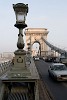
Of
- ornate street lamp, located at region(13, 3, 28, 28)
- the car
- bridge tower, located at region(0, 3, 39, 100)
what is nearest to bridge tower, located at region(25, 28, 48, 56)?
the car

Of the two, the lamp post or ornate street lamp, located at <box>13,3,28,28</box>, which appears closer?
the lamp post

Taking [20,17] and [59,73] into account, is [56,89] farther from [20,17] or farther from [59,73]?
[20,17]

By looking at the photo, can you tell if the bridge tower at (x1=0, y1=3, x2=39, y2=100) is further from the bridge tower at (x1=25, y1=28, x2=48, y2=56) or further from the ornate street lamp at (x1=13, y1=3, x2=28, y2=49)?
the bridge tower at (x1=25, y1=28, x2=48, y2=56)

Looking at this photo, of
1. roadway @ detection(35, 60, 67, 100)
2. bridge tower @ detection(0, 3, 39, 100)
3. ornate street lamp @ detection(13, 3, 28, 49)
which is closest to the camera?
bridge tower @ detection(0, 3, 39, 100)

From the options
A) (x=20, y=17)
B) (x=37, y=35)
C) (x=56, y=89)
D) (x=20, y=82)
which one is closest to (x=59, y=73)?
(x=56, y=89)

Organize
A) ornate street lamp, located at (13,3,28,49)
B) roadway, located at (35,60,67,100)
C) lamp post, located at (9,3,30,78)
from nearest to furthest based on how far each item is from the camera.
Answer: lamp post, located at (9,3,30,78)
ornate street lamp, located at (13,3,28,49)
roadway, located at (35,60,67,100)

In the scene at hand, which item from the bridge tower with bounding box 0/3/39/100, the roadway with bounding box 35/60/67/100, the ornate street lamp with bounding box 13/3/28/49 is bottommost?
the roadway with bounding box 35/60/67/100

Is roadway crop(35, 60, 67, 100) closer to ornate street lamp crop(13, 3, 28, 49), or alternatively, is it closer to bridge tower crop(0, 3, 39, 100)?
bridge tower crop(0, 3, 39, 100)

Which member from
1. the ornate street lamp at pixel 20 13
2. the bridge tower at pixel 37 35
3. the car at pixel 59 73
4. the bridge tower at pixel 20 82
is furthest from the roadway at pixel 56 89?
the bridge tower at pixel 37 35

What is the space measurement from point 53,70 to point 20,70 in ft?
42.6

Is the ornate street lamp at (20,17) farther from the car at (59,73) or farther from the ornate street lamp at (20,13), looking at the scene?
the car at (59,73)


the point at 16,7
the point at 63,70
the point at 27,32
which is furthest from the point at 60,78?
the point at 27,32

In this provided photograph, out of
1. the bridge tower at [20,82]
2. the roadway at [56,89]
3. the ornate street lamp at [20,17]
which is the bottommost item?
the roadway at [56,89]

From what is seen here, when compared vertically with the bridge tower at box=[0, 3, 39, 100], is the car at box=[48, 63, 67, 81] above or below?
below
